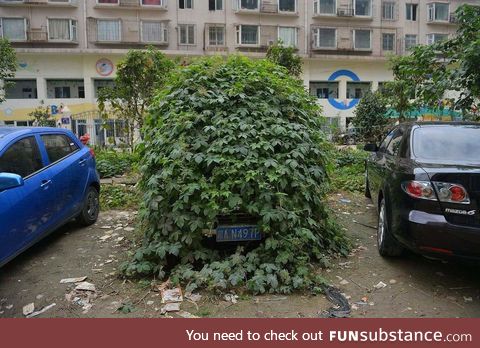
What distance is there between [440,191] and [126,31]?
30.1 metres

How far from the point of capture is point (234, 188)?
14.5 ft

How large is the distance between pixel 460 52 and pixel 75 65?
2811cm

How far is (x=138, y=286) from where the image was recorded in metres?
4.11

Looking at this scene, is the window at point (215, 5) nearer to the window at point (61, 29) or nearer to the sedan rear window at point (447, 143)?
the window at point (61, 29)

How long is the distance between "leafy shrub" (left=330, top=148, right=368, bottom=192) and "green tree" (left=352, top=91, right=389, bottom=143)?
8.19 metres

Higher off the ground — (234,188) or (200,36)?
(200,36)

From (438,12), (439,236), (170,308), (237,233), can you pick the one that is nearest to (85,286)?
(170,308)

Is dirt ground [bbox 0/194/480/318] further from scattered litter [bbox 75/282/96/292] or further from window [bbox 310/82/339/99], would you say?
window [bbox 310/82/339/99]

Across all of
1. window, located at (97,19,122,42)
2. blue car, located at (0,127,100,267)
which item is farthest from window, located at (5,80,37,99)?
blue car, located at (0,127,100,267)

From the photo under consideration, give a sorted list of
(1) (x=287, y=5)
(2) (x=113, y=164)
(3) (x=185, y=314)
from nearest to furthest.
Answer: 1. (3) (x=185, y=314)
2. (2) (x=113, y=164)
3. (1) (x=287, y=5)

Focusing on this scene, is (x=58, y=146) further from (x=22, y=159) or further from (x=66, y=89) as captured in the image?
(x=66, y=89)

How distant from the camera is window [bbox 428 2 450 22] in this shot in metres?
33.4
